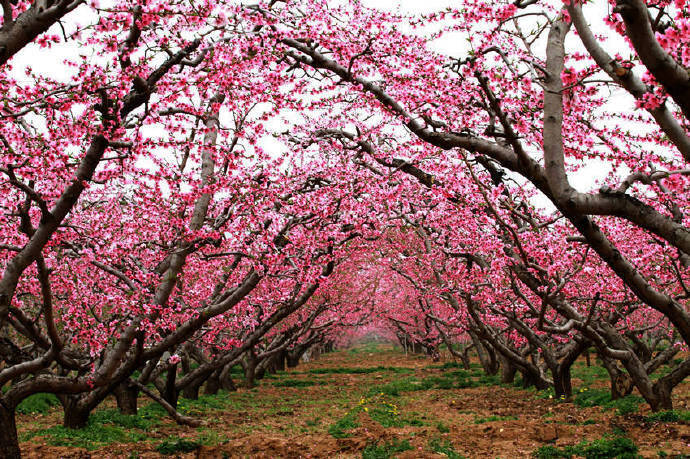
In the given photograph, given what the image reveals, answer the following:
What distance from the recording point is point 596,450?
8.25 m

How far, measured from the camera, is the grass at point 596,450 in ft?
26.1

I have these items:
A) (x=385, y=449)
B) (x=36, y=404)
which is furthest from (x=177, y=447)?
(x=36, y=404)

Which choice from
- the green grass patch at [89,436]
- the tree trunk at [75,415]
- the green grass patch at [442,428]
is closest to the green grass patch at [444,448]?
the green grass patch at [442,428]

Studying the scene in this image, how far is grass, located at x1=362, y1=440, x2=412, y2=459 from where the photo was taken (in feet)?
29.7

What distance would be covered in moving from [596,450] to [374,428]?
5.34 m

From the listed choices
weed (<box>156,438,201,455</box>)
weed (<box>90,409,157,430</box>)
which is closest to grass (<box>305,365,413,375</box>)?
weed (<box>90,409,157,430</box>)

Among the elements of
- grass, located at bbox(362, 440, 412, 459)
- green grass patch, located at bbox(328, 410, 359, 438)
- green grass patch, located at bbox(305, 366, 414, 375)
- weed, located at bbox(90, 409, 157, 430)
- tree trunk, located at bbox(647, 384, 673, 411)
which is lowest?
green grass patch, located at bbox(305, 366, 414, 375)

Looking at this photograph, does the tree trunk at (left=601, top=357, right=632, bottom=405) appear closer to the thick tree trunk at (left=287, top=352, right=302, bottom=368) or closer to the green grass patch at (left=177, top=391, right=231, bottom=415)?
the green grass patch at (left=177, top=391, right=231, bottom=415)

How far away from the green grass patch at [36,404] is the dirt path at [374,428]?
592 millimetres

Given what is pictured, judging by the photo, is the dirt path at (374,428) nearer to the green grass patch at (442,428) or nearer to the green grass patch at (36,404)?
the green grass patch at (442,428)

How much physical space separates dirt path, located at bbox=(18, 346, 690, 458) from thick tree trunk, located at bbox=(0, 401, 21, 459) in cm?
131

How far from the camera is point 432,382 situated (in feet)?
79.3

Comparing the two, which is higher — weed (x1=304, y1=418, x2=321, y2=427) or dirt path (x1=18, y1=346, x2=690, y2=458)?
dirt path (x1=18, y1=346, x2=690, y2=458)

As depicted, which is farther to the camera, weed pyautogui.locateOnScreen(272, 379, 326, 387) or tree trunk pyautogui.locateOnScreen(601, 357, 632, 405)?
weed pyautogui.locateOnScreen(272, 379, 326, 387)
